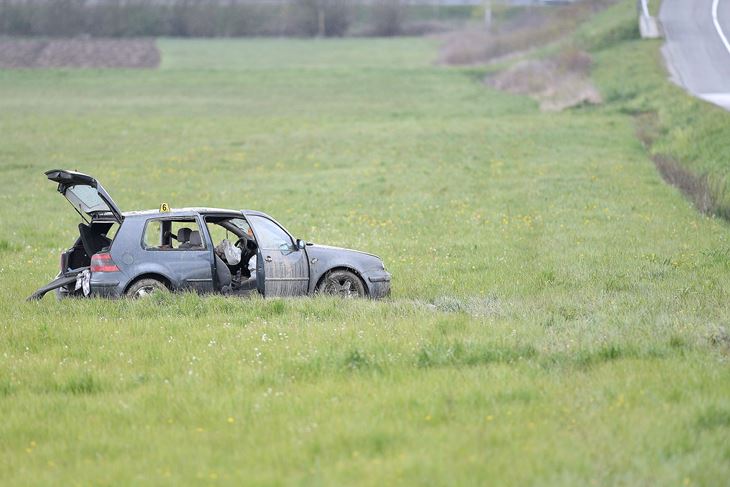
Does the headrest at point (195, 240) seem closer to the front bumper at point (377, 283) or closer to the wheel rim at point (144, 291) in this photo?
the wheel rim at point (144, 291)

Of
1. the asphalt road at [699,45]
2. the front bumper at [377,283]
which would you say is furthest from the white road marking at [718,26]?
the front bumper at [377,283]

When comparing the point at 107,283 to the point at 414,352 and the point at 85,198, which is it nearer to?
the point at 85,198

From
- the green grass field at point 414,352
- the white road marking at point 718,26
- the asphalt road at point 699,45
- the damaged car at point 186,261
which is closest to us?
the green grass field at point 414,352

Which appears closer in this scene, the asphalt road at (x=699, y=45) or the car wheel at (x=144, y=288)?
the car wheel at (x=144, y=288)

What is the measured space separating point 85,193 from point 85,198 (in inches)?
2.4

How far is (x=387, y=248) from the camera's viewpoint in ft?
59.2

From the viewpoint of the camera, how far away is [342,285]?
13.5 metres

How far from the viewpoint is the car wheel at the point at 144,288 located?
500 inches

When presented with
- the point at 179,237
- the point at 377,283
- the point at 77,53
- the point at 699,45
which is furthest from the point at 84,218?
the point at 77,53

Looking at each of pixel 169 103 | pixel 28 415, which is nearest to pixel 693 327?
pixel 28 415

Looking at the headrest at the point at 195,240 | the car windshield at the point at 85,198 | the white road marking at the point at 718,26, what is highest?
the white road marking at the point at 718,26

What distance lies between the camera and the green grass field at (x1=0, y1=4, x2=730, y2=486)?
7270 mm

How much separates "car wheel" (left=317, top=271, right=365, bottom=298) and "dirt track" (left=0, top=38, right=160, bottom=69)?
64787mm

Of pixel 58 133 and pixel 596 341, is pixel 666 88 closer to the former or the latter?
pixel 58 133
